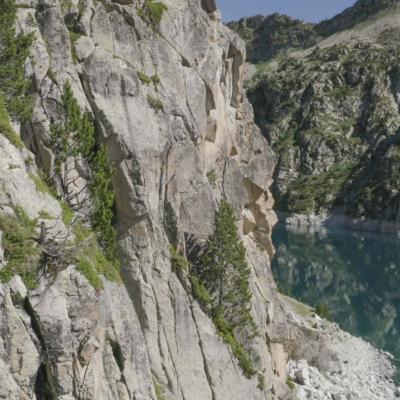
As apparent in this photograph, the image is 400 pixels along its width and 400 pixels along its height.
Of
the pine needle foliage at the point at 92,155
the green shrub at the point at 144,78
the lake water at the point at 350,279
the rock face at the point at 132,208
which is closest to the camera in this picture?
the rock face at the point at 132,208

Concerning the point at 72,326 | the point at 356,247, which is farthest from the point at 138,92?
the point at 356,247

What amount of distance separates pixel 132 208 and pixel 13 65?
328 inches

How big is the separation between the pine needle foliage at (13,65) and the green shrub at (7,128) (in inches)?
26.4

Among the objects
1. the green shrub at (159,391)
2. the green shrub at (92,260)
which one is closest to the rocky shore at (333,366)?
the green shrub at (159,391)

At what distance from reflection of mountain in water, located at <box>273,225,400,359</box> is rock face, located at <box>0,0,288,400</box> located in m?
40.3

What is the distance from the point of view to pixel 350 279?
10562 cm

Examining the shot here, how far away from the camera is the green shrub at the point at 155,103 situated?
27791 millimetres

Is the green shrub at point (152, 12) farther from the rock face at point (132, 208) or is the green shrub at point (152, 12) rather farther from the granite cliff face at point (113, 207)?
the rock face at point (132, 208)

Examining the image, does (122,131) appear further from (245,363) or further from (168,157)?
(245,363)

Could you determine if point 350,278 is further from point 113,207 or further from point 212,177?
point 113,207

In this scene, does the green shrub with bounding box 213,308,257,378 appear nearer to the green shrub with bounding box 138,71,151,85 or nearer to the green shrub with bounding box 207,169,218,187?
the green shrub with bounding box 207,169,218,187

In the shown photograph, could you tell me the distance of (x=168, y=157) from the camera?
27.5m

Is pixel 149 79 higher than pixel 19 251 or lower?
higher

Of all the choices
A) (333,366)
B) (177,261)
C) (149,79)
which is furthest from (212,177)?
(333,366)
